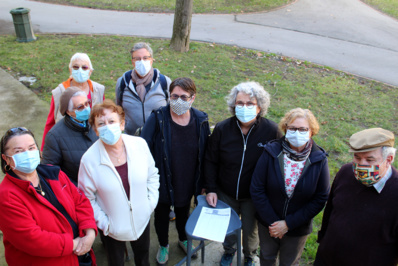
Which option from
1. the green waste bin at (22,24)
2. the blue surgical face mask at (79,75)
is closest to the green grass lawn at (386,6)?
the green waste bin at (22,24)

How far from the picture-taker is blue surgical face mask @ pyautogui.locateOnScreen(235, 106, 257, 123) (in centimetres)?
306

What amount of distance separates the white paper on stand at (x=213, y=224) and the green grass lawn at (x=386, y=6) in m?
16.7

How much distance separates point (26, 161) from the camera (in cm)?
236

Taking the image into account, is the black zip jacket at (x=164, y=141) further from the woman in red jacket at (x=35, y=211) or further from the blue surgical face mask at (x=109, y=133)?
the woman in red jacket at (x=35, y=211)

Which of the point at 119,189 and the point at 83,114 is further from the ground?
the point at 83,114

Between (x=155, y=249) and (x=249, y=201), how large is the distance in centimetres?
133

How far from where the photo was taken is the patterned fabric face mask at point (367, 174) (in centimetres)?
244

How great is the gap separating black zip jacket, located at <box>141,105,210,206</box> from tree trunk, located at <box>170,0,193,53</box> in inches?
274

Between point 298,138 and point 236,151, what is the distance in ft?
1.97

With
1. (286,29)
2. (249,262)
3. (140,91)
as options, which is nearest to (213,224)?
(249,262)

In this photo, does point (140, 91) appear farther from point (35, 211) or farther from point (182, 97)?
point (35, 211)

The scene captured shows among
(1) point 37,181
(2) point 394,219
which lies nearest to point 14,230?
(1) point 37,181

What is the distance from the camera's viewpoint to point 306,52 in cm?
1077

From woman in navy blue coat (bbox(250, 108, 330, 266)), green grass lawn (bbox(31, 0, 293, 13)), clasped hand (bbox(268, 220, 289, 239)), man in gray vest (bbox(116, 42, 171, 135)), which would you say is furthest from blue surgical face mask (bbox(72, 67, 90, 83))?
green grass lawn (bbox(31, 0, 293, 13))
